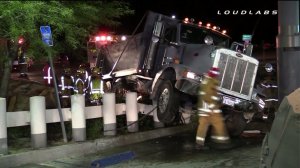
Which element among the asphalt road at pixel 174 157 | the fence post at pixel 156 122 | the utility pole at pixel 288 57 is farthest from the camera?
the fence post at pixel 156 122

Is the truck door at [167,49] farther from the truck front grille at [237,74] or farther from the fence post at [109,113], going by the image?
the fence post at [109,113]

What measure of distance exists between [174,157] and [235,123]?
2887 millimetres

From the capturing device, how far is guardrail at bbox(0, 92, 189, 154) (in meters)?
9.04

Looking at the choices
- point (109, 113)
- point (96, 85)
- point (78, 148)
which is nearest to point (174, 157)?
point (78, 148)

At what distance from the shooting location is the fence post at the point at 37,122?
9.05 metres

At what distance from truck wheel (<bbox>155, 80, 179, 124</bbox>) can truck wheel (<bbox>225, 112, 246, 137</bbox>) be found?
53.0 inches

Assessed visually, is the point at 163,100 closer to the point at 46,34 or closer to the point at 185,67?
the point at 185,67

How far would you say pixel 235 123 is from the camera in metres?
11.3

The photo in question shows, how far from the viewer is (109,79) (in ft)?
51.4

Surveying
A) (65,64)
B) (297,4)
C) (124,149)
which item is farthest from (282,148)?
(65,64)

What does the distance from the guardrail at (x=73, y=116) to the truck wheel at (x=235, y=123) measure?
70.9 inches

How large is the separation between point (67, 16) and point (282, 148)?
593cm

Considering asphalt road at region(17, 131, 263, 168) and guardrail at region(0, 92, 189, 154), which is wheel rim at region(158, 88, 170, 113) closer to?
guardrail at region(0, 92, 189, 154)

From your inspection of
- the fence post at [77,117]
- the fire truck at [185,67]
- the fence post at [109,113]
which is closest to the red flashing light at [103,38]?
the fire truck at [185,67]
